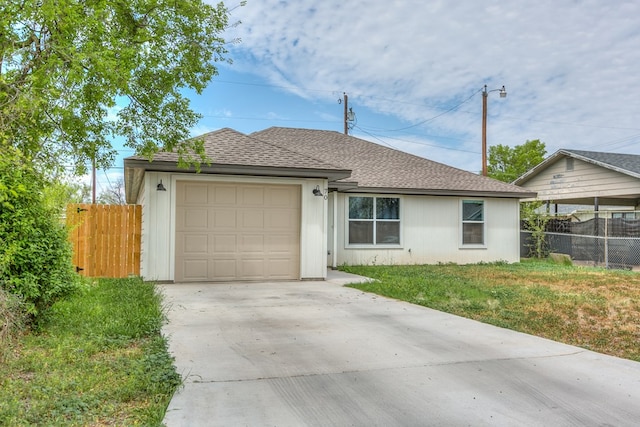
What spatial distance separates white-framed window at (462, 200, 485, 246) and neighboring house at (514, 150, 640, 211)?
5.74 meters

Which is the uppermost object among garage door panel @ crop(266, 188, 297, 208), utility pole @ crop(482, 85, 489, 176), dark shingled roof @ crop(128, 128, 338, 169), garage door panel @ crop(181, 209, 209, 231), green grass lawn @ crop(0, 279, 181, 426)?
utility pole @ crop(482, 85, 489, 176)

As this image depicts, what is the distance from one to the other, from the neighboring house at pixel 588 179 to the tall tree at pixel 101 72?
16.0 meters

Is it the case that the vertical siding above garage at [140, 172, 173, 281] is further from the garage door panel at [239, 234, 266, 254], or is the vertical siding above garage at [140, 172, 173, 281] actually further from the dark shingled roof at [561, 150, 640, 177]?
the dark shingled roof at [561, 150, 640, 177]

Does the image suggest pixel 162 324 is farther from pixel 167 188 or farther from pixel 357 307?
pixel 167 188

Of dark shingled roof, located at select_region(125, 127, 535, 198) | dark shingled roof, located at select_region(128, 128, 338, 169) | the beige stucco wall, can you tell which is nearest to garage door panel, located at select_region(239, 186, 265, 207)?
dark shingled roof, located at select_region(125, 127, 535, 198)

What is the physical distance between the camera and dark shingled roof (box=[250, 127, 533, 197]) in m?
14.6

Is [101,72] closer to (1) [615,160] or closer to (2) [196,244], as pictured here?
(2) [196,244]

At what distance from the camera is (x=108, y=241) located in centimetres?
1074

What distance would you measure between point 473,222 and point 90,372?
45.0ft

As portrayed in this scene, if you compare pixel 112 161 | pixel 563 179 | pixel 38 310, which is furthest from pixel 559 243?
pixel 38 310

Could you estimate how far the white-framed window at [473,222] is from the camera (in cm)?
1534

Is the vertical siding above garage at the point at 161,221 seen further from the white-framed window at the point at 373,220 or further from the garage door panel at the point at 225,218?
the white-framed window at the point at 373,220

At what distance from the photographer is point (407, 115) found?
99.4 feet

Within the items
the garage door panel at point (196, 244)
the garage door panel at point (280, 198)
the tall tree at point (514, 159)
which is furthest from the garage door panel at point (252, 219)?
the tall tree at point (514, 159)
